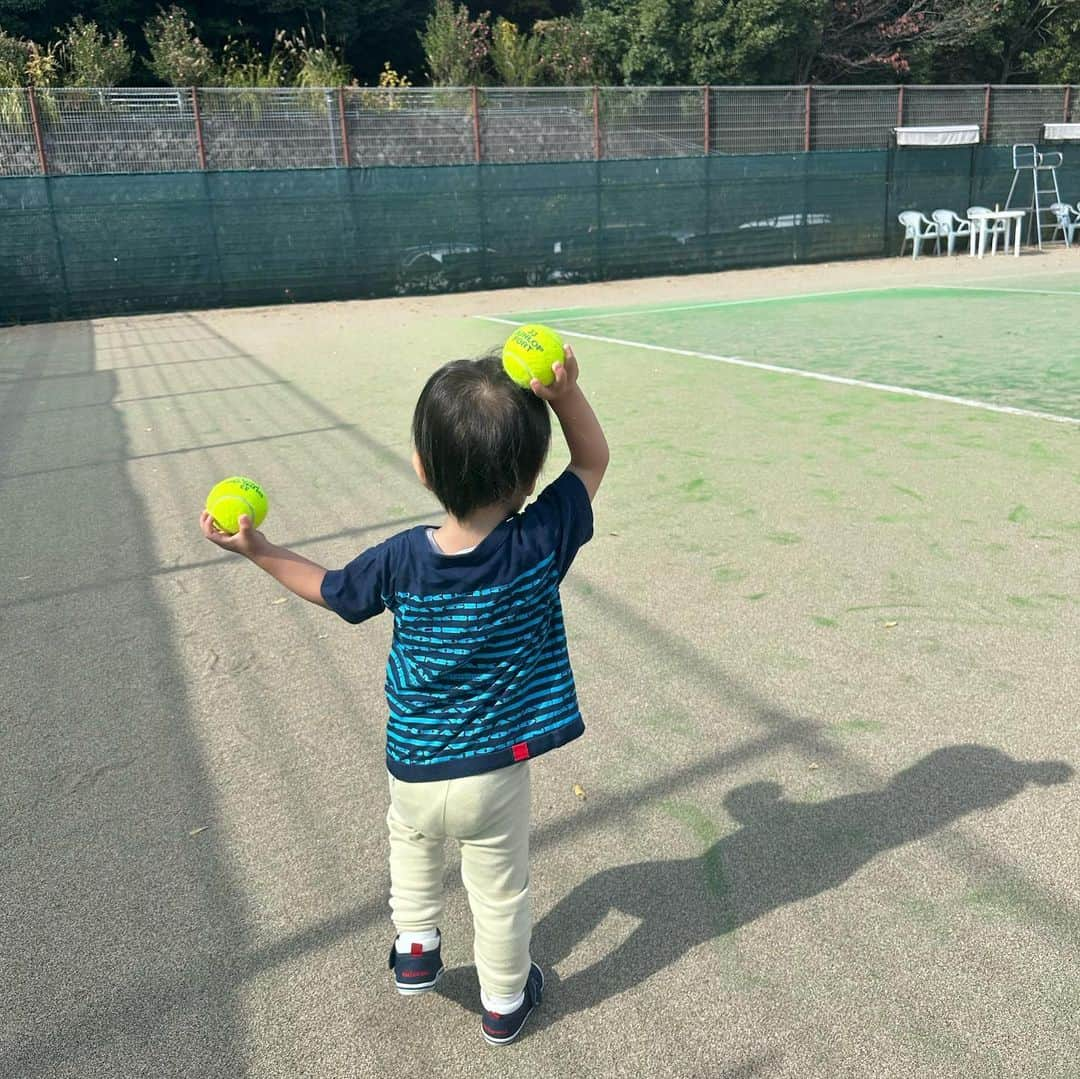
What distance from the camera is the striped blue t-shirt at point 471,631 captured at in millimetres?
1860

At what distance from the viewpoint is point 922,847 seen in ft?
8.19

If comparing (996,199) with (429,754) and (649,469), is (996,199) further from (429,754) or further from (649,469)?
(429,754)

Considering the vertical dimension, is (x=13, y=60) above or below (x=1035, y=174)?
above

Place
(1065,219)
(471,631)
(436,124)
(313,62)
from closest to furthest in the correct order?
(471,631), (436,124), (1065,219), (313,62)

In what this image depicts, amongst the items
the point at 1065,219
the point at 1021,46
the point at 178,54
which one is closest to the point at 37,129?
the point at 178,54

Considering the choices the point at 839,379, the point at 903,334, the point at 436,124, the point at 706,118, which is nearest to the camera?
the point at 839,379

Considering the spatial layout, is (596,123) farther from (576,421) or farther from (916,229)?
(576,421)

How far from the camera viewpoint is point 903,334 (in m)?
11.2

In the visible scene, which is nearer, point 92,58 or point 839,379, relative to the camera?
point 839,379

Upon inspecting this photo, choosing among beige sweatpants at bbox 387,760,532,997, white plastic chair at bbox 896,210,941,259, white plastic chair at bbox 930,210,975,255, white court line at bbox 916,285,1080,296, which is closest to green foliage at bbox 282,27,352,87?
white plastic chair at bbox 896,210,941,259

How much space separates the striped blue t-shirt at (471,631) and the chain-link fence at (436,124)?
1668 centimetres

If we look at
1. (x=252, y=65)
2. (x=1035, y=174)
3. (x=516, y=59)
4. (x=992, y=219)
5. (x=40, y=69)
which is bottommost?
(x=992, y=219)

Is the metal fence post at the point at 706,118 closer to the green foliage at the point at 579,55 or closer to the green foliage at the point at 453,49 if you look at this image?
the green foliage at the point at 579,55

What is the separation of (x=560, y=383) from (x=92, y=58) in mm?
27075
